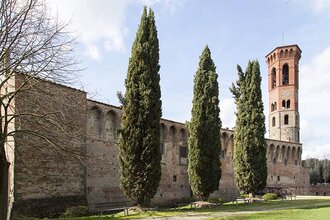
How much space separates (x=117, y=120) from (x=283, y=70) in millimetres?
39834

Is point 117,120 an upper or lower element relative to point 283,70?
lower

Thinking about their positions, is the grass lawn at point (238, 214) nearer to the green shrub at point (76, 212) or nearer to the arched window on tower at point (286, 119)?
the green shrub at point (76, 212)

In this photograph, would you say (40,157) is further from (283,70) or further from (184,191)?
(283,70)

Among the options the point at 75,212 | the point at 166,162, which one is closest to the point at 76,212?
the point at 75,212

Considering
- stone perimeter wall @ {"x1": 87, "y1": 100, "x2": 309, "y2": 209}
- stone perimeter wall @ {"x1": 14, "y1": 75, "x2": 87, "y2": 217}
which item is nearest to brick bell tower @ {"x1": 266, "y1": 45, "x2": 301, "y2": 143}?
stone perimeter wall @ {"x1": 87, "y1": 100, "x2": 309, "y2": 209}

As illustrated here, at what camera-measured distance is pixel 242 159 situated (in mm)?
28156

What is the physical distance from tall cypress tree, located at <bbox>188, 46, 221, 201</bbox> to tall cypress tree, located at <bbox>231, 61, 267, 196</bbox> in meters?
4.61

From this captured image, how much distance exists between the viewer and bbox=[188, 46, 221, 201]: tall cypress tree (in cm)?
2345

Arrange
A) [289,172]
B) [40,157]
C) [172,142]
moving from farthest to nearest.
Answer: [289,172]
[172,142]
[40,157]

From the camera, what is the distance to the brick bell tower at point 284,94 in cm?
5553

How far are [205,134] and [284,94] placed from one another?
36.4 m

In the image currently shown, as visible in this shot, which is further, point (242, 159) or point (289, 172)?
point (289, 172)

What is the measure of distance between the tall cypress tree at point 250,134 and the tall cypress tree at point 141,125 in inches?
393

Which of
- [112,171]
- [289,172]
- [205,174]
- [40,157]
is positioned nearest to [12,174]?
[40,157]
